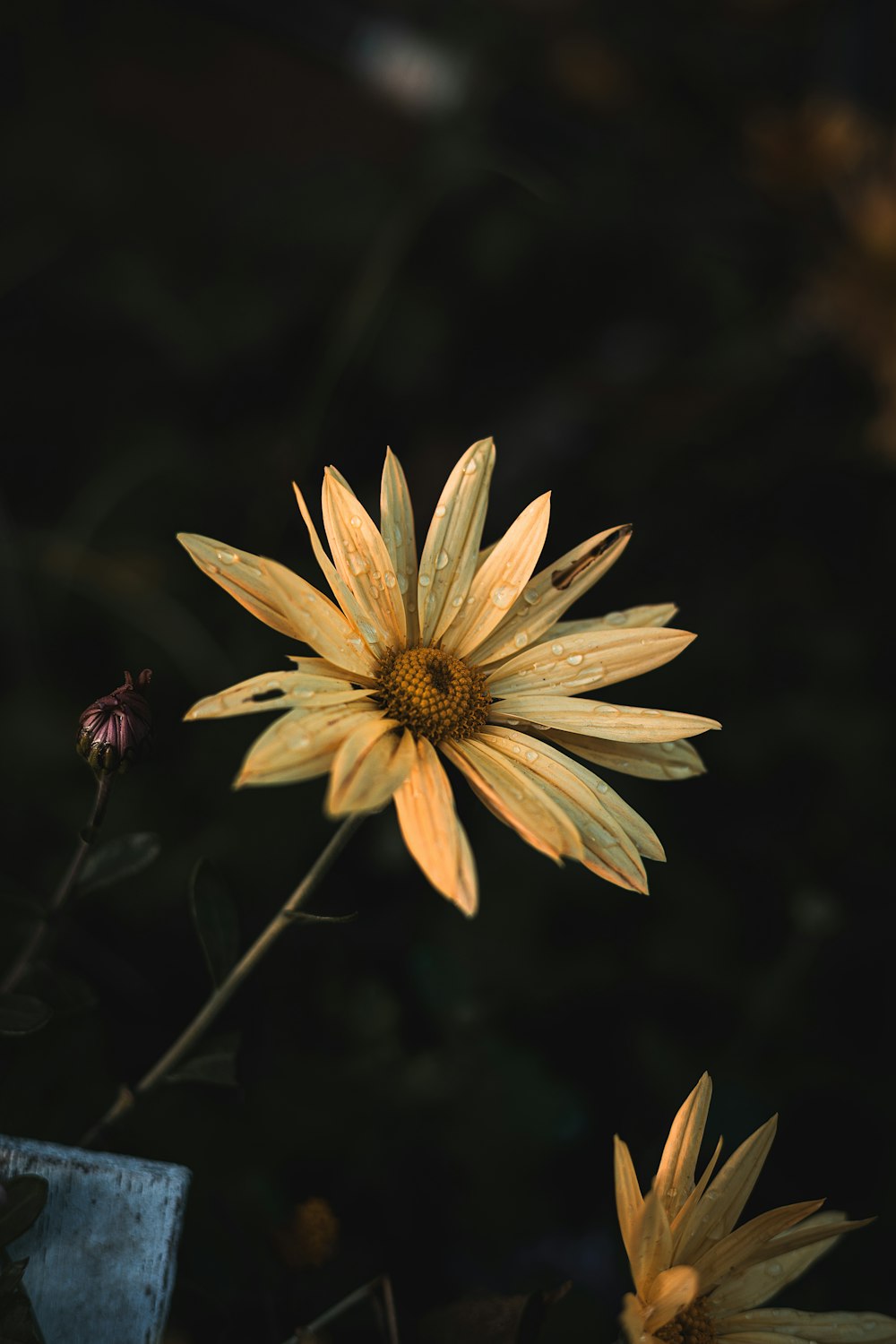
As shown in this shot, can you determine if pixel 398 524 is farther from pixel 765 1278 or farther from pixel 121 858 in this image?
pixel 765 1278

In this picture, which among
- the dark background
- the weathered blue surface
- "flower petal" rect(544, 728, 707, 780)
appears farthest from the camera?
the dark background

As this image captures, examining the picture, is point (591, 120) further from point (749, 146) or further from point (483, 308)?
point (483, 308)

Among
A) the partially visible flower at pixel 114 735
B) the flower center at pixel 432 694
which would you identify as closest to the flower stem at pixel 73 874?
the partially visible flower at pixel 114 735

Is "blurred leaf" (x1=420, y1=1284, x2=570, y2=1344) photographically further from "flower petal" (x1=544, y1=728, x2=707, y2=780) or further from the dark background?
"flower petal" (x1=544, y1=728, x2=707, y2=780)

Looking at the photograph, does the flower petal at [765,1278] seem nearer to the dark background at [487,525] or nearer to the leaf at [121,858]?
the dark background at [487,525]

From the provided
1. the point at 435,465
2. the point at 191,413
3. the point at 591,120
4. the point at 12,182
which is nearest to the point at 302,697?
the point at 435,465

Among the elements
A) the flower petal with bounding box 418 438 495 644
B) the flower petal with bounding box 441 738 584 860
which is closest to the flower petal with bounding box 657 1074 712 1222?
the flower petal with bounding box 441 738 584 860

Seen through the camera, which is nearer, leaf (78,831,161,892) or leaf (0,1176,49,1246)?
leaf (0,1176,49,1246)
